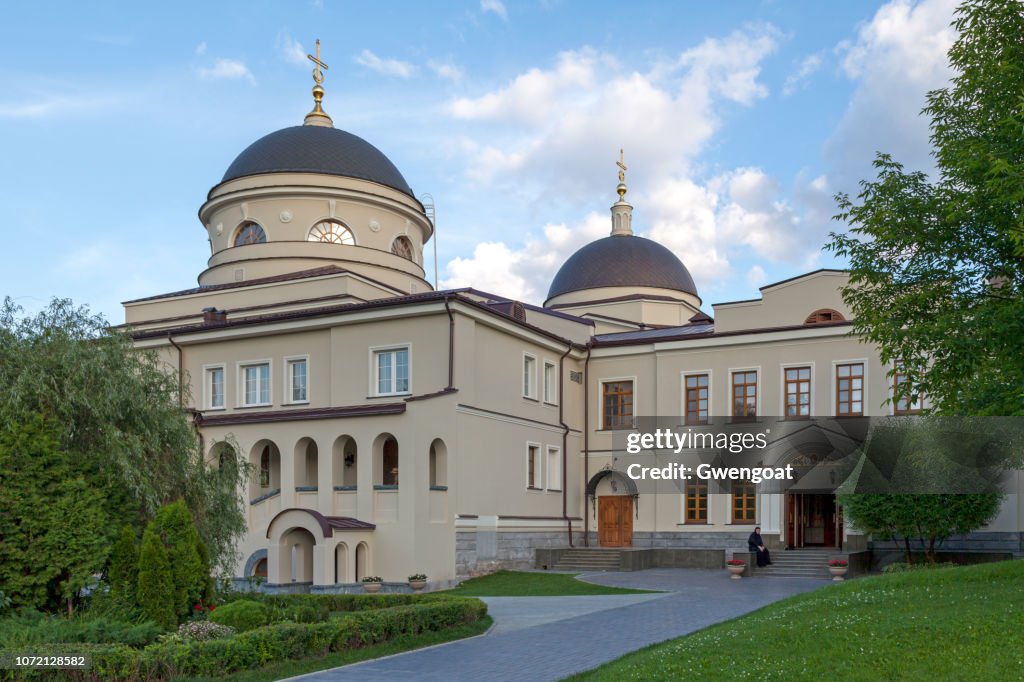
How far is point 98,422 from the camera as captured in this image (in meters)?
16.7

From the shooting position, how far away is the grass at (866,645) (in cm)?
1106

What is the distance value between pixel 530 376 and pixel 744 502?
812 centimetres

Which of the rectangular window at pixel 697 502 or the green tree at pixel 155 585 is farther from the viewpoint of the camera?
the rectangular window at pixel 697 502

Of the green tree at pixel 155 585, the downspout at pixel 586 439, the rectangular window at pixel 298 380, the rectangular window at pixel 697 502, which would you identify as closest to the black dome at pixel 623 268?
the downspout at pixel 586 439

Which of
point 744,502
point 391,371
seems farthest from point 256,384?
point 744,502

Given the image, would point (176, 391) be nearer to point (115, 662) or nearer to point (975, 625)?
point (115, 662)

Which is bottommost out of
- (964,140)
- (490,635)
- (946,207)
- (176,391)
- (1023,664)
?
(490,635)

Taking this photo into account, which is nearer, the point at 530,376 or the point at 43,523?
the point at 43,523

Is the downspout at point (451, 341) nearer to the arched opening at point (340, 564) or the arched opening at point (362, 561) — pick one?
the arched opening at point (362, 561)

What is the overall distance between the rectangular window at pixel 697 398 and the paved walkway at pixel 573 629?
7294 mm

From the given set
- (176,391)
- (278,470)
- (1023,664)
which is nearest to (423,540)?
(278,470)

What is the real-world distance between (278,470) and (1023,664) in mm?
25635

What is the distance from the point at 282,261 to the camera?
3841 cm

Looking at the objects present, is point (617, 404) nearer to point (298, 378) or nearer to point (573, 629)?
point (298, 378)
